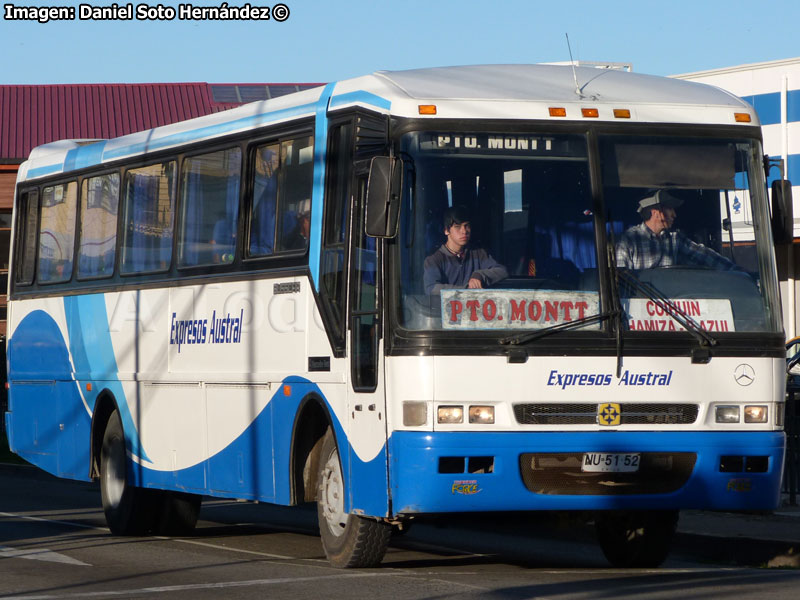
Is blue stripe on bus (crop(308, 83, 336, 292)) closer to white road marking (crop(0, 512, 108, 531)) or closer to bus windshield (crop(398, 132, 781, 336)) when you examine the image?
bus windshield (crop(398, 132, 781, 336))

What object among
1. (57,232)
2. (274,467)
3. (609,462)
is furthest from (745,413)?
(57,232)

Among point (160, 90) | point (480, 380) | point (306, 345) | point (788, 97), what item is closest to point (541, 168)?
point (480, 380)

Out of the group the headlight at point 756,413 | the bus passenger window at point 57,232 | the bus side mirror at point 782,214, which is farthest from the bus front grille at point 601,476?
the bus passenger window at point 57,232

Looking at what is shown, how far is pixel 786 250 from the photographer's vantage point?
3606 cm

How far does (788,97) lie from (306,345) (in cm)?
3963

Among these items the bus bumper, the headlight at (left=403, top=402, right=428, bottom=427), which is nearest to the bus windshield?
the headlight at (left=403, top=402, right=428, bottom=427)

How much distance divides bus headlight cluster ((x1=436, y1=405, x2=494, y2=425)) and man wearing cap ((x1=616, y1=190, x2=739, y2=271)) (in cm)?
129

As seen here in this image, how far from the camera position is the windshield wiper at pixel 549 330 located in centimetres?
931

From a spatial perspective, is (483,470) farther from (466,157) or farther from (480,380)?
(466,157)

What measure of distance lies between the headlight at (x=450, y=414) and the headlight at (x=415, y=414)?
89 millimetres

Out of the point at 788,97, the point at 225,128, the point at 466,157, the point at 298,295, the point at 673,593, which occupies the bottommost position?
the point at 673,593

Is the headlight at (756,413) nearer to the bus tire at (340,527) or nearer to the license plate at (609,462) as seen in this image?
the license plate at (609,462)

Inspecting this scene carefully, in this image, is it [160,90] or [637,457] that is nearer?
[637,457]

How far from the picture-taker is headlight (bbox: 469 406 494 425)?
30.5 ft
